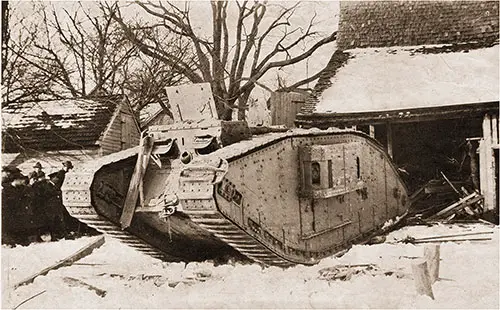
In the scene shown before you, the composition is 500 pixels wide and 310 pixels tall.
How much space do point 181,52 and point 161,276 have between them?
7.21 metres

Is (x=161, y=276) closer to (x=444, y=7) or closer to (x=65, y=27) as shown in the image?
(x=65, y=27)

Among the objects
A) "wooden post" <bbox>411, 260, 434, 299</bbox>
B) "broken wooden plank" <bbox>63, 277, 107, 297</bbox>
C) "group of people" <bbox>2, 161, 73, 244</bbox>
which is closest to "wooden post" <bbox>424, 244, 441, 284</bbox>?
"wooden post" <bbox>411, 260, 434, 299</bbox>

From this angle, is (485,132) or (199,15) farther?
(199,15)

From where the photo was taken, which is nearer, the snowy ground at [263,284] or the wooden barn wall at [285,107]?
the snowy ground at [263,284]

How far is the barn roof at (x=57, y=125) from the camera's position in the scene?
458 inches

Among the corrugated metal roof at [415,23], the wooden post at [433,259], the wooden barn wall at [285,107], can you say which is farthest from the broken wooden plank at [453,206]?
the wooden post at [433,259]

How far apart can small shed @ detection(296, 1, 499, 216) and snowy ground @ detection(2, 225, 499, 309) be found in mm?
3114

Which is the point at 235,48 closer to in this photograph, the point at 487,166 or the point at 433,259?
the point at 487,166

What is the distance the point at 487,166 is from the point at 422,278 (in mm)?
5781

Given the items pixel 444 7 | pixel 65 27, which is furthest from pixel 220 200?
pixel 444 7

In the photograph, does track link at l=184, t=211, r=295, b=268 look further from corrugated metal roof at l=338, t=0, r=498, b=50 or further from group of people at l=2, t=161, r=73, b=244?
corrugated metal roof at l=338, t=0, r=498, b=50

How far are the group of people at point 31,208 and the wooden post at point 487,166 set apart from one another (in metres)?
6.66

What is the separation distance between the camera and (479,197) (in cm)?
1016

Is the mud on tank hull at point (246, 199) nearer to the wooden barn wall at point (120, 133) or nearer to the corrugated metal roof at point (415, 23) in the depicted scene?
the corrugated metal roof at point (415, 23)
